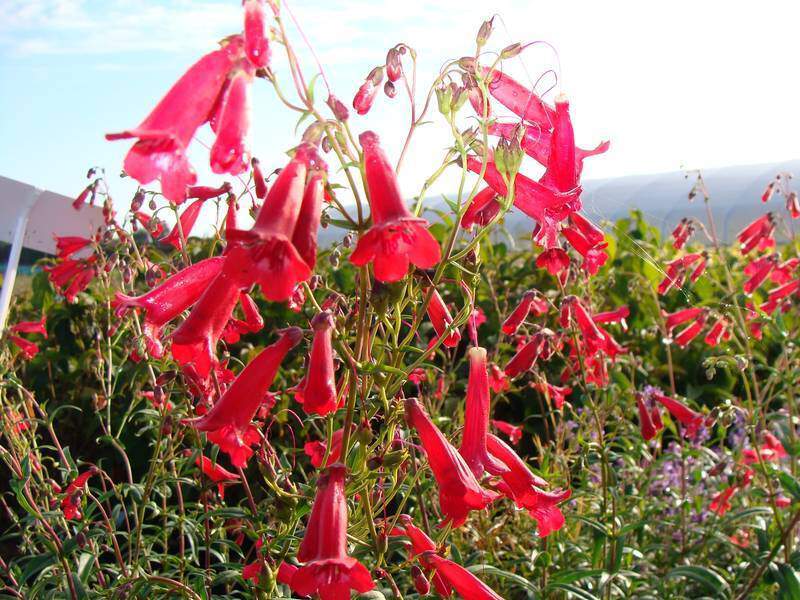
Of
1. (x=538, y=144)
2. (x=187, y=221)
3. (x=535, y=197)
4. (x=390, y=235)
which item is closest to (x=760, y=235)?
(x=538, y=144)

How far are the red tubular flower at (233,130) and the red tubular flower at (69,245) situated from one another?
238cm

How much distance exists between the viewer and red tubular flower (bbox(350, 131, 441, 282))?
1267mm

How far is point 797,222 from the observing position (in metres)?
15.7

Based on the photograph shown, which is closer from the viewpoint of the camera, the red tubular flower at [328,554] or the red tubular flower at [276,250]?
the red tubular flower at [276,250]

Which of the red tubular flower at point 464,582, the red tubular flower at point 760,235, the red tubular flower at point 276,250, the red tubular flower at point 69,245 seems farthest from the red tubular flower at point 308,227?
the red tubular flower at point 760,235

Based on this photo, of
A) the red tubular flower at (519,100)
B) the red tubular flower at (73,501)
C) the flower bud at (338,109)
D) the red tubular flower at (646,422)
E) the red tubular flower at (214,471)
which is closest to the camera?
the flower bud at (338,109)

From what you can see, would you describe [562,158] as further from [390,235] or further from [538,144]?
[390,235]

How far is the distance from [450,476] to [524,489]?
27cm

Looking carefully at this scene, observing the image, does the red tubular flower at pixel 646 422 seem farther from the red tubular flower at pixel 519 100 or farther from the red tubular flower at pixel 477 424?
the red tubular flower at pixel 519 100

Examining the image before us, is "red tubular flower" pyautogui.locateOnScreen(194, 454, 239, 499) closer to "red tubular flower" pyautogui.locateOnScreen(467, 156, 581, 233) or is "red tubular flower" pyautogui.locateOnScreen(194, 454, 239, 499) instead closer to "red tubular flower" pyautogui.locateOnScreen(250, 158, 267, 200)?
"red tubular flower" pyautogui.locateOnScreen(250, 158, 267, 200)

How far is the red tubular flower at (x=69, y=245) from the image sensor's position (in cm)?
346

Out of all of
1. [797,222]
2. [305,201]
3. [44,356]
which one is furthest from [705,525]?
[797,222]

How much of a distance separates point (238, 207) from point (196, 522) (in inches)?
51.5

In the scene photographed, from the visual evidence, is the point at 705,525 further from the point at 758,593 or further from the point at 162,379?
the point at 162,379
